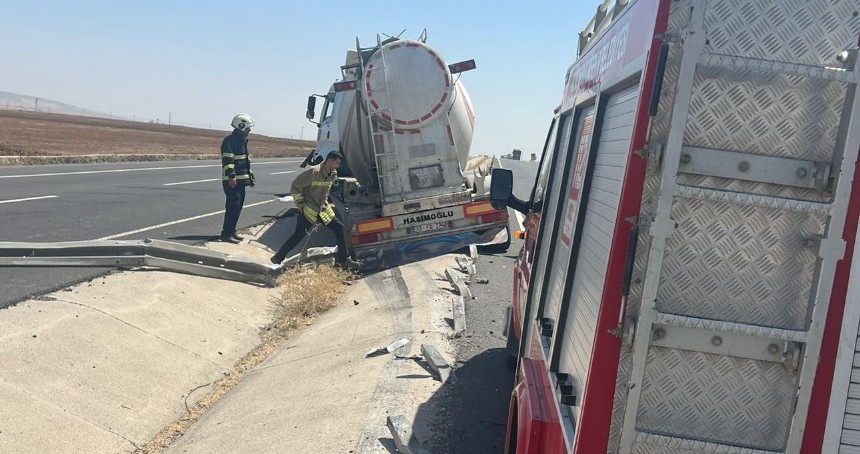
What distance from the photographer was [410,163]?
11.5 m

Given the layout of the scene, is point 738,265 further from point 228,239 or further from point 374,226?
point 228,239

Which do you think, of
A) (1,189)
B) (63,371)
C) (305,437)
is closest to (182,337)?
(63,371)

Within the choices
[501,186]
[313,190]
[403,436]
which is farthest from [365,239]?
[403,436]

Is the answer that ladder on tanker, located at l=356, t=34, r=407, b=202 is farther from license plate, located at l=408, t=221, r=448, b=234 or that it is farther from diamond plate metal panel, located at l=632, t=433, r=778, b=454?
diamond plate metal panel, located at l=632, t=433, r=778, b=454

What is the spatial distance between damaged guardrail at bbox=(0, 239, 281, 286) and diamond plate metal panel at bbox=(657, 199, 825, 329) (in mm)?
7122

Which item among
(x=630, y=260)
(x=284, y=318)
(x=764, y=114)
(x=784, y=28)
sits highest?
(x=784, y=28)

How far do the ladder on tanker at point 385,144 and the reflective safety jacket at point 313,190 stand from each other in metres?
1.75

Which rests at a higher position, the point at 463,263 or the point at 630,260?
the point at 630,260

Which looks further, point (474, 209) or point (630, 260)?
point (474, 209)

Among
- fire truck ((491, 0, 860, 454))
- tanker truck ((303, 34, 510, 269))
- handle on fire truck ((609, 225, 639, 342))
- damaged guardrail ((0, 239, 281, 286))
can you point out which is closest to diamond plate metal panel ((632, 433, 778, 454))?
fire truck ((491, 0, 860, 454))

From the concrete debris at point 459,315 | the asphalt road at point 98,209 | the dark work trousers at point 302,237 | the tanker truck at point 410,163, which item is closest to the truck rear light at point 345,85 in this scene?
the tanker truck at point 410,163

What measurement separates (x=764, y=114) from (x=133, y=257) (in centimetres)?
743

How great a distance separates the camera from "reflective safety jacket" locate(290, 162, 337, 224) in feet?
31.7

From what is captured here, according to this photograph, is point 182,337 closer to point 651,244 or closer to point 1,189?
point 651,244
